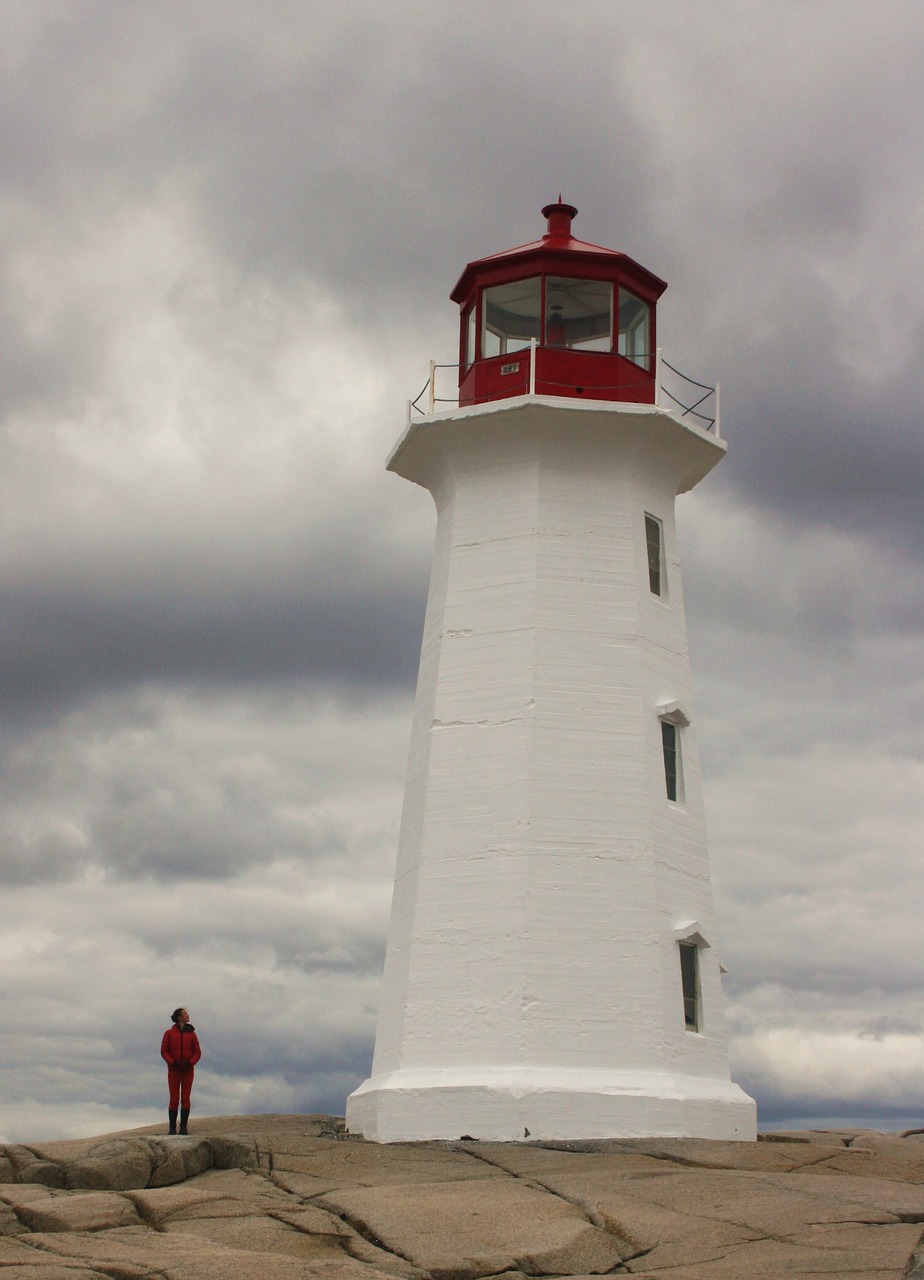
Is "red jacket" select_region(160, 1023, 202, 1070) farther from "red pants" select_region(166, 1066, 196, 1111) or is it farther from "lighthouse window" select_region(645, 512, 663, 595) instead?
"lighthouse window" select_region(645, 512, 663, 595)

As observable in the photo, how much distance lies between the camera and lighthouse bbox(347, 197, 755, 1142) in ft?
66.0

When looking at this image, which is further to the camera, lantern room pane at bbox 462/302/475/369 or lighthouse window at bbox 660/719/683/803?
lantern room pane at bbox 462/302/475/369

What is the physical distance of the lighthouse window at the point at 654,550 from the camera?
23.3 metres

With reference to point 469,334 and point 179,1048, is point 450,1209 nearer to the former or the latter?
point 179,1048

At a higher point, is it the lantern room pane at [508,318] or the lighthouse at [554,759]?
the lantern room pane at [508,318]

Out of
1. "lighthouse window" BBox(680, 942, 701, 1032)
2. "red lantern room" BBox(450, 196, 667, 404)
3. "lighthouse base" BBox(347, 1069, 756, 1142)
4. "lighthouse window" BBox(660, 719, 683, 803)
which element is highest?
"red lantern room" BBox(450, 196, 667, 404)

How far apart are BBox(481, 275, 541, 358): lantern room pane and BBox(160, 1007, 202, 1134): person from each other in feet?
34.7

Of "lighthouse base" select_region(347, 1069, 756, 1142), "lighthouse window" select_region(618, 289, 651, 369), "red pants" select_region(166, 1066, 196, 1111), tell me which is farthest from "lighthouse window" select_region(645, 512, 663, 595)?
"red pants" select_region(166, 1066, 196, 1111)

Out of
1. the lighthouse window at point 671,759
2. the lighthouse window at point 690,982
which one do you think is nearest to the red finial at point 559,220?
the lighthouse window at point 671,759

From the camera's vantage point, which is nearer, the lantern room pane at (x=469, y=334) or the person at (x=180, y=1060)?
the person at (x=180, y=1060)

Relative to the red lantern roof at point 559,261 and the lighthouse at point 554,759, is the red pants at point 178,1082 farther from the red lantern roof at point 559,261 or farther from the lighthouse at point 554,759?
the red lantern roof at point 559,261

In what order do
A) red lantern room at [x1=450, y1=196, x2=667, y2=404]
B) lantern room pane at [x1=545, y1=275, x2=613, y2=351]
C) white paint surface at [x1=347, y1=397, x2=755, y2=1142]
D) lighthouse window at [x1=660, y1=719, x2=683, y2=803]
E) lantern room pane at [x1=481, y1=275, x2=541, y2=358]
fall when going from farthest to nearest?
lantern room pane at [x1=481, y1=275, x2=541, y2=358] < lantern room pane at [x1=545, y1=275, x2=613, y2=351] < red lantern room at [x1=450, y1=196, x2=667, y2=404] < lighthouse window at [x1=660, y1=719, x2=683, y2=803] < white paint surface at [x1=347, y1=397, x2=755, y2=1142]

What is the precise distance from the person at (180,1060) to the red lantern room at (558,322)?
9752 millimetres

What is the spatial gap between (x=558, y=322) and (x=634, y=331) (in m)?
1.18
